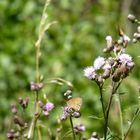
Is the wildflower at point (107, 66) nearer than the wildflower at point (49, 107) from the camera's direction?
Yes

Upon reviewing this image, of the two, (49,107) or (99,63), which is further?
(49,107)

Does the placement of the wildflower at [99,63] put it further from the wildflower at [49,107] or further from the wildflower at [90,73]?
the wildflower at [49,107]

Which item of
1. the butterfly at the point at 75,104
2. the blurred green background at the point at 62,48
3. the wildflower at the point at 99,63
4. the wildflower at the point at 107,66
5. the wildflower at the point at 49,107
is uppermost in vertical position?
the blurred green background at the point at 62,48

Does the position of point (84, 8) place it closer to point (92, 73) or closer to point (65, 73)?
point (65, 73)

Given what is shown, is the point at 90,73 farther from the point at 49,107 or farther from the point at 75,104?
the point at 49,107

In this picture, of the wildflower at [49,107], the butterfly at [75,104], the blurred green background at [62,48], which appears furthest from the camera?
the blurred green background at [62,48]

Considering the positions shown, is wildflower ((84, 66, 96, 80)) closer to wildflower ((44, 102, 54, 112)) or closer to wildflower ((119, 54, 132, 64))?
wildflower ((119, 54, 132, 64))

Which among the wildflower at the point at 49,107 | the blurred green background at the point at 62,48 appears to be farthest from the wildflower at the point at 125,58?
the blurred green background at the point at 62,48

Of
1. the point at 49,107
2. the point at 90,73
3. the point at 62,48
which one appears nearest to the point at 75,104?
the point at 90,73

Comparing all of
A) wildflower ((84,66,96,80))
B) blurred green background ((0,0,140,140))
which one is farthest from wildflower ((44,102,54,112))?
blurred green background ((0,0,140,140))
